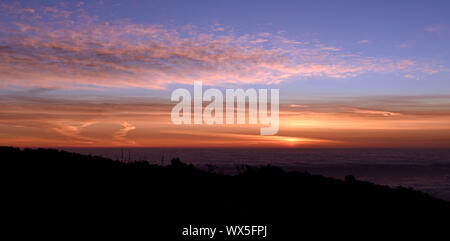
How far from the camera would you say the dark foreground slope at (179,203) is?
29.6 feet

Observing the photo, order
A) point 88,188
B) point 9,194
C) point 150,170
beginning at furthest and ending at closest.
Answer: point 150,170
point 88,188
point 9,194

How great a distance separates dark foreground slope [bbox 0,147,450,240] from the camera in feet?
29.6

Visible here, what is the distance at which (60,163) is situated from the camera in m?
14.6

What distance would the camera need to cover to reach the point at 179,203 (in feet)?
35.5
